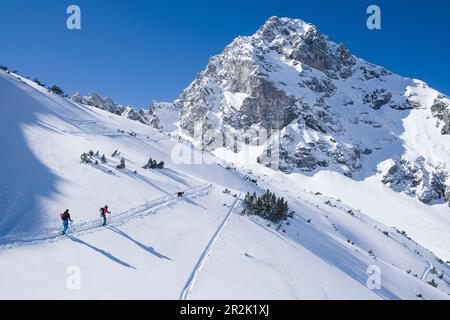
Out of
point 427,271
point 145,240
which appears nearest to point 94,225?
point 145,240

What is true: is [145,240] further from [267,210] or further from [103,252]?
[267,210]

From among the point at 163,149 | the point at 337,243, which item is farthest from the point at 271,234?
the point at 163,149

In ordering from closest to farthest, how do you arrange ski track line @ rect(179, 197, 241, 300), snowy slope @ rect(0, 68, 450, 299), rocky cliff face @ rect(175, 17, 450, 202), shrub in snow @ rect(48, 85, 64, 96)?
ski track line @ rect(179, 197, 241, 300) < snowy slope @ rect(0, 68, 450, 299) < shrub in snow @ rect(48, 85, 64, 96) < rocky cliff face @ rect(175, 17, 450, 202)

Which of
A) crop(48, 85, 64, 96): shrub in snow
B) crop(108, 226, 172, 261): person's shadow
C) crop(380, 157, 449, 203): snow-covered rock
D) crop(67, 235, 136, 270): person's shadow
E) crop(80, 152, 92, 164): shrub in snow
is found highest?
crop(380, 157, 449, 203): snow-covered rock

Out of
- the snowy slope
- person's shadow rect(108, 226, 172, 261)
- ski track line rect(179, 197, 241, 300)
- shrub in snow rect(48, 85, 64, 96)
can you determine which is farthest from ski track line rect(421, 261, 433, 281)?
shrub in snow rect(48, 85, 64, 96)

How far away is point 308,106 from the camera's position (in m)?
100

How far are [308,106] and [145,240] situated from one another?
90.5m

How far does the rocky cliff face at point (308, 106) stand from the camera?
86.9 metres

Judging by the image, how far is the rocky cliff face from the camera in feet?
285

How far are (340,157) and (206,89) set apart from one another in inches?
1814

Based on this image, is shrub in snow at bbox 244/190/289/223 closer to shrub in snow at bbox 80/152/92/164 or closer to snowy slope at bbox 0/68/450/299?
snowy slope at bbox 0/68/450/299

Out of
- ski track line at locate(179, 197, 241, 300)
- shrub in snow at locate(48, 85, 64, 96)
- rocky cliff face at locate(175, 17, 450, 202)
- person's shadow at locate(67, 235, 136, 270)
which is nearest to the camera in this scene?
ski track line at locate(179, 197, 241, 300)

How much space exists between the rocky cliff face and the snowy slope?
2225 inches

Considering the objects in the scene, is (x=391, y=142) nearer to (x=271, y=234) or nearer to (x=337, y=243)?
(x=337, y=243)
